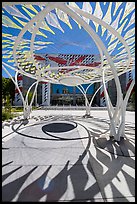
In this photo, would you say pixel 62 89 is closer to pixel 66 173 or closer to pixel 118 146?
pixel 118 146

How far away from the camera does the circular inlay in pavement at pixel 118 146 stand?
5.41 metres

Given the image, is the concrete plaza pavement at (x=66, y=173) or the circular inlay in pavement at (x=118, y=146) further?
the circular inlay in pavement at (x=118, y=146)

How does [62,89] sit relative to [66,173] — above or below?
above

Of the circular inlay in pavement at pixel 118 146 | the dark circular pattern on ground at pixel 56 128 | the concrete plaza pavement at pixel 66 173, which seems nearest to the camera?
the concrete plaza pavement at pixel 66 173

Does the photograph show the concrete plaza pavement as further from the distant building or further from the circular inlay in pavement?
the distant building

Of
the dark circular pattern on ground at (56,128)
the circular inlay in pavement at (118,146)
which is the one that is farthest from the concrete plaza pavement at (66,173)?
the dark circular pattern on ground at (56,128)

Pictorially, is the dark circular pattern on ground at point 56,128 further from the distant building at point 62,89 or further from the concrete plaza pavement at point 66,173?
the distant building at point 62,89

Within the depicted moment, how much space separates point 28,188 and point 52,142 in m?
3.48

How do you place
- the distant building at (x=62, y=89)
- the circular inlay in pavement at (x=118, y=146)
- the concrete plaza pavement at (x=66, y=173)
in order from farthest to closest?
1. the distant building at (x=62, y=89)
2. the circular inlay in pavement at (x=118, y=146)
3. the concrete plaza pavement at (x=66, y=173)

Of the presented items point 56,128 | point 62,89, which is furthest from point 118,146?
point 62,89

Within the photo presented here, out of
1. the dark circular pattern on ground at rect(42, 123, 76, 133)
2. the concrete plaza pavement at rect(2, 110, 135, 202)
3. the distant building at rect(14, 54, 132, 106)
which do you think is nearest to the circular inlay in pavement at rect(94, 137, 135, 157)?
the concrete plaza pavement at rect(2, 110, 135, 202)

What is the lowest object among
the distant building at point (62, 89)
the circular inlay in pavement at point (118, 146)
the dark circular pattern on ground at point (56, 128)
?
the dark circular pattern on ground at point (56, 128)

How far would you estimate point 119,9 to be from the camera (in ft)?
22.8

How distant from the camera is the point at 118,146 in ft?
19.9
